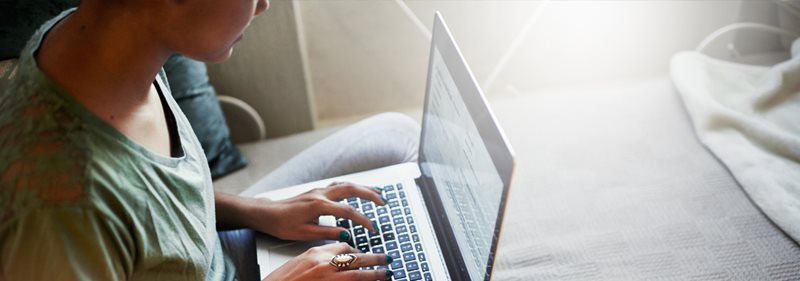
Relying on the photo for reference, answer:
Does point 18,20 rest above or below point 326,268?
above

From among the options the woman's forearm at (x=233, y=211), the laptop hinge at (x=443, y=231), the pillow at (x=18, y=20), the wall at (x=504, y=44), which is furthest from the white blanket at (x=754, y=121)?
the pillow at (x=18, y=20)

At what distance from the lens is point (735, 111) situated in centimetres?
127

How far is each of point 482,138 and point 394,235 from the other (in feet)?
0.95

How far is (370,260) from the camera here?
886mm

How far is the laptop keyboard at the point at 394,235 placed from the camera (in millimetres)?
913

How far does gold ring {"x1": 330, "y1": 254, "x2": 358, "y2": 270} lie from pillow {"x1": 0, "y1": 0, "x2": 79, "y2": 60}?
653 millimetres

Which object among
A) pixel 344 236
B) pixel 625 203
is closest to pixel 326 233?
pixel 344 236

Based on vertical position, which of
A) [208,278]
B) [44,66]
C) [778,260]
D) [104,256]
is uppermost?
[44,66]

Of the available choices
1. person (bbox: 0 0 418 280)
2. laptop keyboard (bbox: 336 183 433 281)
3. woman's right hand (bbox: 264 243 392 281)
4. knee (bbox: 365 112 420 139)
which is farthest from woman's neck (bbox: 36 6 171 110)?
knee (bbox: 365 112 420 139)

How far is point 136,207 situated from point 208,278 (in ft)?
0.71

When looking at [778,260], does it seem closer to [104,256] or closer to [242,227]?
[242,227]

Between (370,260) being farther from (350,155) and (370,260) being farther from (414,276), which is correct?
(350,155)

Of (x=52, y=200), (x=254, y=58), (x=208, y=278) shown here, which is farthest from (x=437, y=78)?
(x=254, y=58)

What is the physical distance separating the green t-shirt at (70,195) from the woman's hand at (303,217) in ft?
0.84
